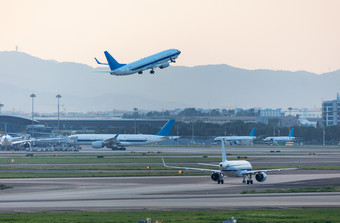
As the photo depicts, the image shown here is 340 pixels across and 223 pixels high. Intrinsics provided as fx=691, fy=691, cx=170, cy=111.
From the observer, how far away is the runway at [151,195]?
5212cm

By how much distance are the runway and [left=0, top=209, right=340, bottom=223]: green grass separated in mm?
2656

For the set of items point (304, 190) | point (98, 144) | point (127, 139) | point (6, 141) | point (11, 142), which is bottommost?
point (304, 190)

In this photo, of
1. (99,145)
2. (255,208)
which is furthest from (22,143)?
(255,208)

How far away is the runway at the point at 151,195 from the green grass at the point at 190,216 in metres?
2.66

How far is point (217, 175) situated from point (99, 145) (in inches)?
3951

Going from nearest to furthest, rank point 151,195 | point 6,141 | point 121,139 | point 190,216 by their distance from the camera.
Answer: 1. point 190,216
2. point 151,195
3. point 6,141
4. point 121,139

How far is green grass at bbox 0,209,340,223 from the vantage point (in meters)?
44.2

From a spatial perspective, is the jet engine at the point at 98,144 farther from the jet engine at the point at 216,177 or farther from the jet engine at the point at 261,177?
the jet engine at the point at 261,177

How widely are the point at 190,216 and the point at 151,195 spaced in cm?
1392

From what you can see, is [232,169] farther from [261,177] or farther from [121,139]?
[121,139]

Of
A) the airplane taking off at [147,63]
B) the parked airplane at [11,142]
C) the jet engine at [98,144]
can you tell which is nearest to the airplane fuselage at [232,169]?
the airplane taking off at [147,63]

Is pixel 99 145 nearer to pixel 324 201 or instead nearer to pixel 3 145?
pixel 3 145

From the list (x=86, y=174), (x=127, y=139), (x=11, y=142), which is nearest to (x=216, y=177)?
(x=86, y=174)

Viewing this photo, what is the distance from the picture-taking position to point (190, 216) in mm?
46156
